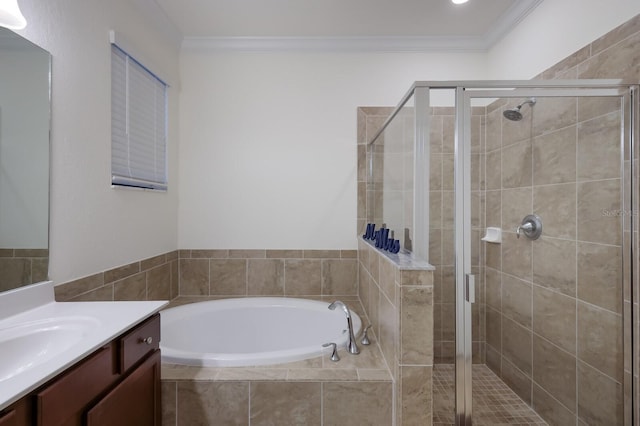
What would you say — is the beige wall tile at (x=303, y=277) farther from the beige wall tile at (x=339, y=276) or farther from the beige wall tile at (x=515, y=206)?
the beige wall tile at (x=515, y=206)

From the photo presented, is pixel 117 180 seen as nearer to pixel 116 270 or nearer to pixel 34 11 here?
pixel 116 270

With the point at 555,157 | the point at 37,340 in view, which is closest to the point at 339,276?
the point at 555,157

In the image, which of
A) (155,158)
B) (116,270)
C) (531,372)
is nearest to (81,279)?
(116,270)

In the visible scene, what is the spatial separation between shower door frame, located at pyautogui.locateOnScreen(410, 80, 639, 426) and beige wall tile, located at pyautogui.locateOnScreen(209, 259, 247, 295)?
1651 mm

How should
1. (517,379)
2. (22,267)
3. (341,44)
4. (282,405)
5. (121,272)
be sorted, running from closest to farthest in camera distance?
(22,267)
(282,405)
(517,379)
(121,272)
(341,44)

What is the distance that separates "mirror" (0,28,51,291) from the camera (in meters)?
1.10

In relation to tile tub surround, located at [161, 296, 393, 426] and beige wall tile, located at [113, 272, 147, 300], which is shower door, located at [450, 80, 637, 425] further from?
beige wall tile, located at [113, 272, 147, 300]

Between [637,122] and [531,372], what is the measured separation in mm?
1194

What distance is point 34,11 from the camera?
1.20m

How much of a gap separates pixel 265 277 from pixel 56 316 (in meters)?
1.44

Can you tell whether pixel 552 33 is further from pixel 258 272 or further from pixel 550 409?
pixel 258 272

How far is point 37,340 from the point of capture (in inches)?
39.2

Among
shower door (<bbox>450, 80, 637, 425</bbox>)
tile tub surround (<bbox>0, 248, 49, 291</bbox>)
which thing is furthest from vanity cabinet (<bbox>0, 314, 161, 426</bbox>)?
shower door (<bbox>450, 80, 637, 425</bbox>)

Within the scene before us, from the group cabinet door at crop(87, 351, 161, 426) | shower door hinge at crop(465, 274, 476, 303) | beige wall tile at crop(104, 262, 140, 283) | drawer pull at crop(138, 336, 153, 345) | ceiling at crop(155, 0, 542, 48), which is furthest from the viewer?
ceiling at crop(155, 0, 542, 48)
